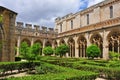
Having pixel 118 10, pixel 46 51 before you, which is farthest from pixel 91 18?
pixel 46 51

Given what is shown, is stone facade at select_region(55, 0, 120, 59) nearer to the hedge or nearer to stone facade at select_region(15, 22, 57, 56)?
stone facade at select_region(15, 22, 57, 56)

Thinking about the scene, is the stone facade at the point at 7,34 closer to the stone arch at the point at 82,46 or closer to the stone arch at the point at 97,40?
the stone arch at the point at 97,40

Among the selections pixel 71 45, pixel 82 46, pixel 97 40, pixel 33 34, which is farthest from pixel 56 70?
pixel 33 34

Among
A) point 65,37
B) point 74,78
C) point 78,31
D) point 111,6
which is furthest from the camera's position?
point 65,37

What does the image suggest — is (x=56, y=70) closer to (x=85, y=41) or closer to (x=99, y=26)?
(x=99, y=26)

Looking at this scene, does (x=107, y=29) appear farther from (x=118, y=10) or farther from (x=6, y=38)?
(x=6, y=38)

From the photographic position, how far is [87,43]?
2975cm

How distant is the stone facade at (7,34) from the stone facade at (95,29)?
13.2m

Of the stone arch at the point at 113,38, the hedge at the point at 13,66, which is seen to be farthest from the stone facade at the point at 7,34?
the stone arch at the point at 113,38

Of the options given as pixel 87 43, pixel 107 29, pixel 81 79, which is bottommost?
pixel 81 79

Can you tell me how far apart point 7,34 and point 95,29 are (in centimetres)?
1466

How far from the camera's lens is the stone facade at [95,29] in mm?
25339

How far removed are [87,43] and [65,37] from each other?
Answer: 25.1 feet

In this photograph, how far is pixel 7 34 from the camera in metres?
17.2
